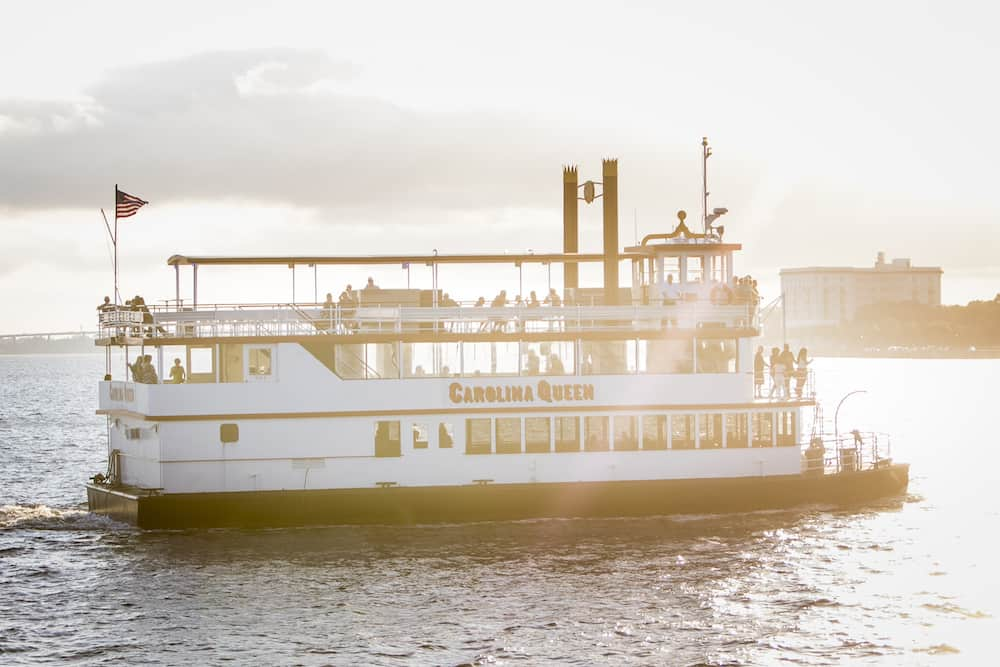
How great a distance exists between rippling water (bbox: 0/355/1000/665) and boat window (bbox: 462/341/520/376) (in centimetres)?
426

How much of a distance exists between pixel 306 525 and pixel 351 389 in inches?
144

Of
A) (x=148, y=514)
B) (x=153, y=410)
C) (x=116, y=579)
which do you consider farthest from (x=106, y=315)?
(x=116, y=579)

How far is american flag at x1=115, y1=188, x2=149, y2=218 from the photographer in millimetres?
31891

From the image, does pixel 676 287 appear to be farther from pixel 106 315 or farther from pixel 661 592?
pixel 106 315

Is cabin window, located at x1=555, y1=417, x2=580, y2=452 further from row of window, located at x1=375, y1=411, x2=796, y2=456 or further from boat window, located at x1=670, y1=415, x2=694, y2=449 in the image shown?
boat window, located at x1=670, y1=415, x2=694, y2=449

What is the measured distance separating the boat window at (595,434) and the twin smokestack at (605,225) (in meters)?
3.89

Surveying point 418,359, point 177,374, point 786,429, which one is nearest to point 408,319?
point 418,359

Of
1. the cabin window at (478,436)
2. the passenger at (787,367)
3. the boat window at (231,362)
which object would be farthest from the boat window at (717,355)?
the boat window at (231,362)

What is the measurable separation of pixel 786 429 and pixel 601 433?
5600 mm

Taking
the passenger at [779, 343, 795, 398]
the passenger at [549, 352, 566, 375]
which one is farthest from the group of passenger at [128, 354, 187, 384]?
the passenger at [779, 343, 795, 398]

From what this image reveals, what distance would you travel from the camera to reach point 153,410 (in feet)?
95.8

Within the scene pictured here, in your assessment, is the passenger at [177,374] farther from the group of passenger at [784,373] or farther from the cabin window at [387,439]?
the group of passenger at [784,373]

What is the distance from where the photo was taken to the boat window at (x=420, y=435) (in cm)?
3028

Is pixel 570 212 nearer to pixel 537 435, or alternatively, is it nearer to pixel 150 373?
pixel 537 435
